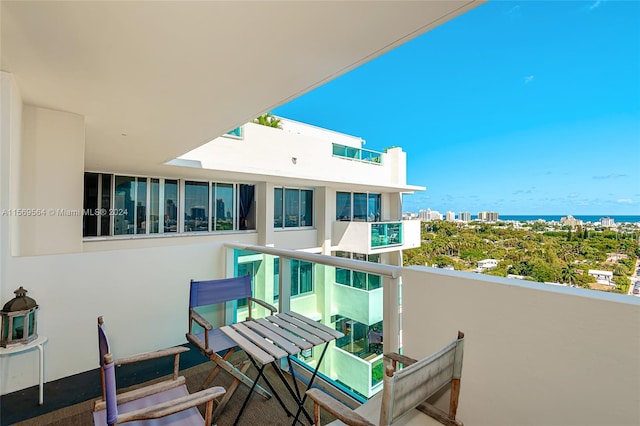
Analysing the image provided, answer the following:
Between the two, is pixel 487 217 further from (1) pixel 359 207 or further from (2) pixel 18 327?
(2) pixel 18 327

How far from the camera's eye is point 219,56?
2.16 meters

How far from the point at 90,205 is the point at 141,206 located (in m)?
1.09

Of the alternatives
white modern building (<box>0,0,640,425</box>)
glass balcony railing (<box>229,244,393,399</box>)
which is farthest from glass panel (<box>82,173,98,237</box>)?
glass balcony railing (<box>229,244,393,399</box>)

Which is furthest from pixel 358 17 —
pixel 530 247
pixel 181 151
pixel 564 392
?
pixel 530 247

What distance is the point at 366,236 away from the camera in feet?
37.0

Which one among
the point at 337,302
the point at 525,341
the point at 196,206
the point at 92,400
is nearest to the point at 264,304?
the point at 337,302

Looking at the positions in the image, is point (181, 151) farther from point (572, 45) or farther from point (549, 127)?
point (549, 127)

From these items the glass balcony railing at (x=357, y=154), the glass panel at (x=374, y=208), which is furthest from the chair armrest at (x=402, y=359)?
the glass panel at (x=374, y=208)

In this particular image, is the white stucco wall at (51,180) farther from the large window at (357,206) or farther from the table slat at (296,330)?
the large window at (357,206)

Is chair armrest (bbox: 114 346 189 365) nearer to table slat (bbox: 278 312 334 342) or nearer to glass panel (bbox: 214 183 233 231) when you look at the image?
table slat (bbox: 278 312 334 342)

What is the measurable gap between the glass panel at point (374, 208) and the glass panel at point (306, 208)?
3426mm

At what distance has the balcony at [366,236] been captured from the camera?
11320mm

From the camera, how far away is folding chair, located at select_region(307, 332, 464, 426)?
1154mm

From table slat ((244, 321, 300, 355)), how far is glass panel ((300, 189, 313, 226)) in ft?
29.0
